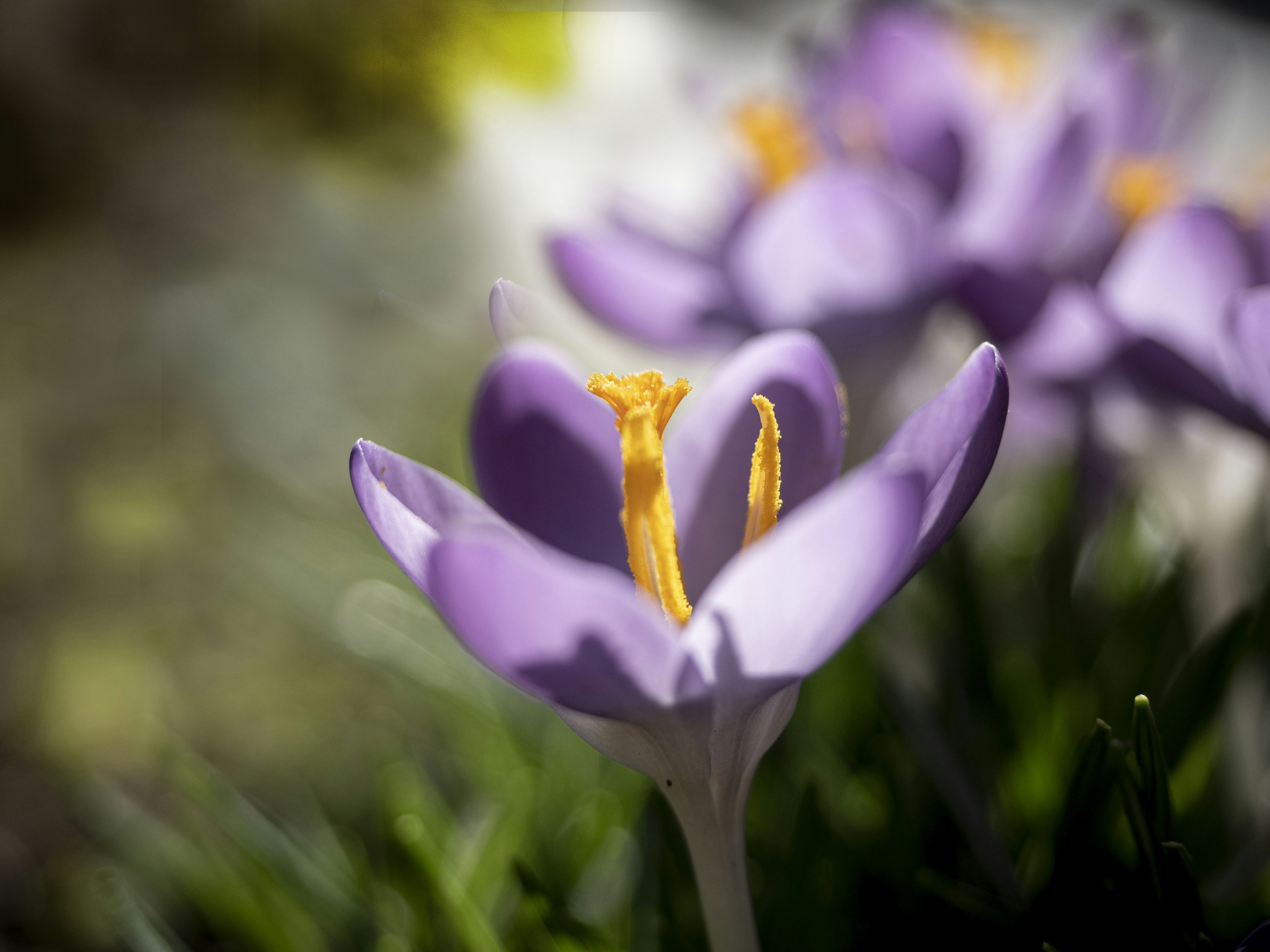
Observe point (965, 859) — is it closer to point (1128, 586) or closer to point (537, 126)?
point (1128, 586)

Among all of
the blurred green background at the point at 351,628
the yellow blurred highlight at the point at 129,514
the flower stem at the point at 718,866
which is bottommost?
the yellow blurred highlight at the point at 129,514

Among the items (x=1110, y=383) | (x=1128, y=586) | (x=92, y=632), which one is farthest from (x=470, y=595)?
(x=92, y=632)

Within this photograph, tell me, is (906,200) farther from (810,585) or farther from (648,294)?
(810,585)

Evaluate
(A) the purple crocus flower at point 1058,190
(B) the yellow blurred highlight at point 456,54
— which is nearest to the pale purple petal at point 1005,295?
(A) the purple crocus flower at point 1058,190

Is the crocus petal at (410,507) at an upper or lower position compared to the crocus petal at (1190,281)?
lower

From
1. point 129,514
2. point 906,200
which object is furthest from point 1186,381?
point 129,514

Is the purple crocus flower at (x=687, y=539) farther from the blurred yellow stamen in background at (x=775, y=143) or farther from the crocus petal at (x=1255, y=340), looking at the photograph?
the blurred yellow stamen in background at (x=775, y=143)
